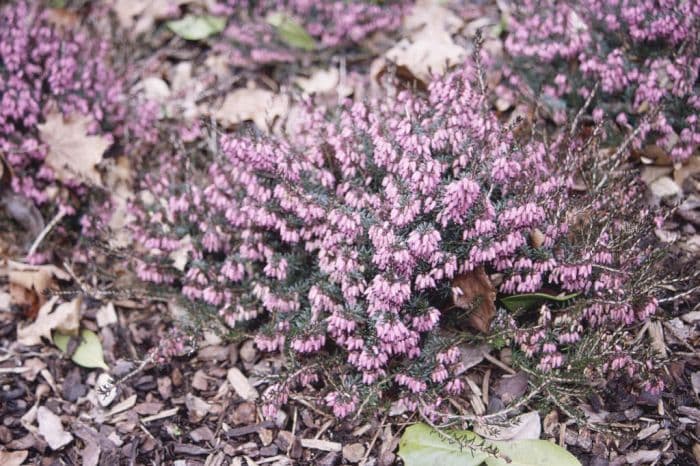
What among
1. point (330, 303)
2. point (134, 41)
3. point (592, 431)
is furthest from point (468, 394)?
point (134, 41)

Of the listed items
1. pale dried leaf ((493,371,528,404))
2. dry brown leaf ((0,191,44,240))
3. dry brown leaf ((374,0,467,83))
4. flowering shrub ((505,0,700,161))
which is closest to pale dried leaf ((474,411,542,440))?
pale dried leaf ((493,371,528,404))

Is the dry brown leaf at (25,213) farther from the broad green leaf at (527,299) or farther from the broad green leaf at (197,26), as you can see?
the broad green leaf at (527,299)

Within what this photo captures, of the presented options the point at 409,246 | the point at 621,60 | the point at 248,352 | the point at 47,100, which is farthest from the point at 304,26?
the point at 409,246

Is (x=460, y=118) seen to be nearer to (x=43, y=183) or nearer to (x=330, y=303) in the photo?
(x=330, y=303)

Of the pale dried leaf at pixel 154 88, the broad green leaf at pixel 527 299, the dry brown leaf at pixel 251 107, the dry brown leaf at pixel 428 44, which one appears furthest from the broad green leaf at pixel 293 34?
the broad green leaf at pixel 527 299

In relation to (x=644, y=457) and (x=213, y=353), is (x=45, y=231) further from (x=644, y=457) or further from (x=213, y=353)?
(x=644, y=457)

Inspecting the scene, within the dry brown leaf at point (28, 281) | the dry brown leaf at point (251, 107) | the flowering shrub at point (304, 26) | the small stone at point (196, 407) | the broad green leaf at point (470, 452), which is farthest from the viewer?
the flowering shrub at point (304, 26)
